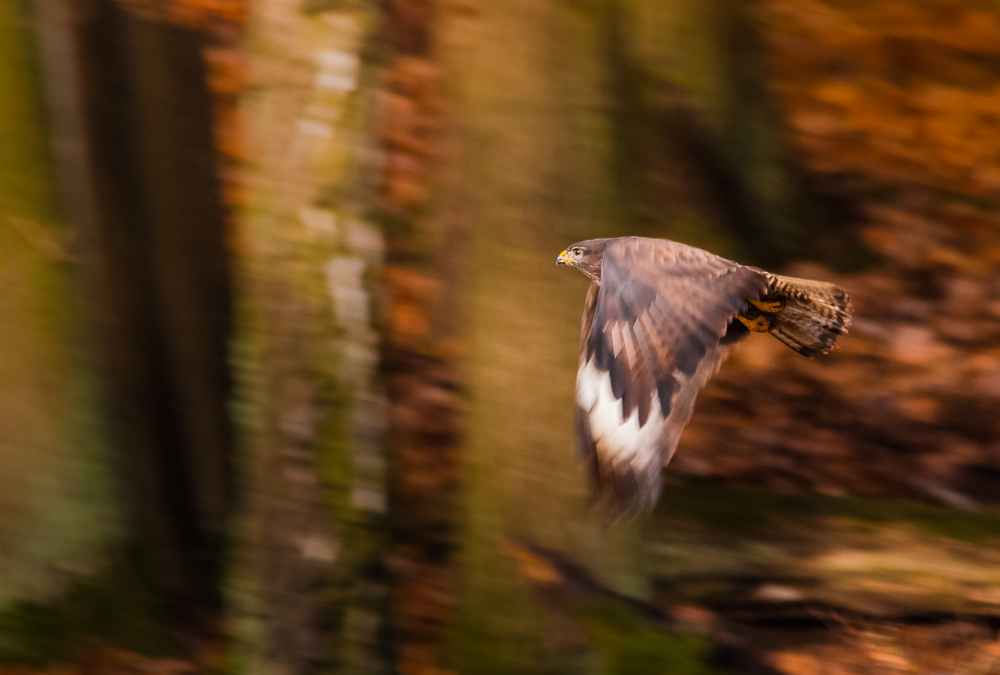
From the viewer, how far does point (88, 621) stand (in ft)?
11.0

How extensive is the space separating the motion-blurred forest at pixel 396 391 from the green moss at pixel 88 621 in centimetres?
1

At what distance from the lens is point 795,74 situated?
443cm

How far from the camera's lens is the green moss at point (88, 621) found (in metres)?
3.28

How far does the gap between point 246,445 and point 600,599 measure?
152 cm

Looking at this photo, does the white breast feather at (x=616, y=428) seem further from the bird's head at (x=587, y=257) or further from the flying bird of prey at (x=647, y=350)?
the bird's head at (x=587, y=257)

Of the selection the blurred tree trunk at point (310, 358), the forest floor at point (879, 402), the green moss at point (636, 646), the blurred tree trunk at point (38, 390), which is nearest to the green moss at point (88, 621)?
the blurred tree trunk at point (38, 390)

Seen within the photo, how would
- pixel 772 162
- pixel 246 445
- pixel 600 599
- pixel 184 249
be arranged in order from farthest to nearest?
pixel 772 162 < pixel 184 249 < pixel 246 445 < pixel 600 599

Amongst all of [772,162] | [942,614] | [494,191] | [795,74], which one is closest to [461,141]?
[494,191]

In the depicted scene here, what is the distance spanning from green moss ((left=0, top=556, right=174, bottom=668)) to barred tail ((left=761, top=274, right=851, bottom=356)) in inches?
110

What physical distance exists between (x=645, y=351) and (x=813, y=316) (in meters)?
0.98

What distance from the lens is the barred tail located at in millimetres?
2691

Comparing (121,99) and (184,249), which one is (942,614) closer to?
(184,249)

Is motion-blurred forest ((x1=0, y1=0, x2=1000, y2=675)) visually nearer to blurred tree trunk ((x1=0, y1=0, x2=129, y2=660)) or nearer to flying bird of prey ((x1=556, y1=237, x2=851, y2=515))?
blurred tree trunk ((x1=0, y1=0, x2=129, y2=660))

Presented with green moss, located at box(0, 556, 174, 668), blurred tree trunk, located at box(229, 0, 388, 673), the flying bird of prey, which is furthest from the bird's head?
green moss, located at box(0, 556, 174, 668)
